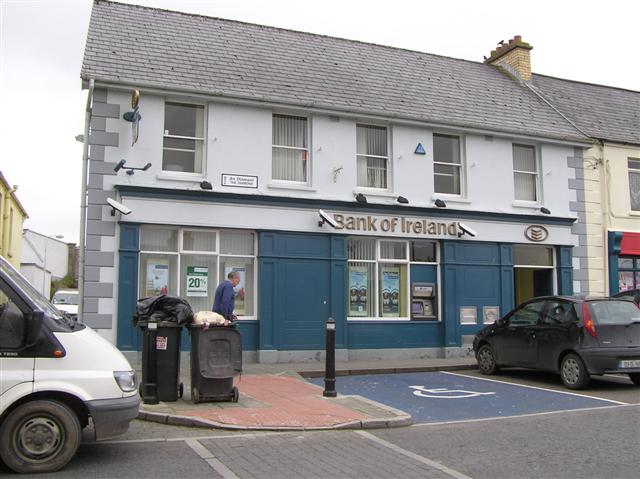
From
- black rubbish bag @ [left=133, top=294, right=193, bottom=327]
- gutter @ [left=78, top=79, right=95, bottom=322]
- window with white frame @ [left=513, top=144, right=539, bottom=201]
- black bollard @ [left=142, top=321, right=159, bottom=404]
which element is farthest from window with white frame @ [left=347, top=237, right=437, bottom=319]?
black bollard @ [left=142, top=321, right=159, bottom=404]

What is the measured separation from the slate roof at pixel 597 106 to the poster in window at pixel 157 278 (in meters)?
12.5

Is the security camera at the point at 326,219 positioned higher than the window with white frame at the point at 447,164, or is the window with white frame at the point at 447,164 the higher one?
the window with white frame at the point at 447,164

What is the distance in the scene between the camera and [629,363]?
10555mm

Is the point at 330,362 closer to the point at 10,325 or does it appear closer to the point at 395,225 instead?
the point at 10,325

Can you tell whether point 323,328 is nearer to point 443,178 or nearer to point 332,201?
point 332,201

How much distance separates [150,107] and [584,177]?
11967mm

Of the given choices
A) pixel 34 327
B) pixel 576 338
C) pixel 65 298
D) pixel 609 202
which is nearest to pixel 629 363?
pixel 576 338

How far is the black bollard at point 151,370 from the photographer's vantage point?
28.4 ft

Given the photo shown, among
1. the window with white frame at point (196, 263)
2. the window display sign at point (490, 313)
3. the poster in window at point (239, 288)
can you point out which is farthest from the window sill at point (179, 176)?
the window display sign at point (490, 313)

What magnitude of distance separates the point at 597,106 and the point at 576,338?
1169cm

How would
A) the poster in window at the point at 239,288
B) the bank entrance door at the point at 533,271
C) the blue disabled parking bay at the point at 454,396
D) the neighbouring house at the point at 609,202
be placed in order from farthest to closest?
the neighbouring house at the point at 609,202 → the bank entrance door at the point at 533,271 → the poster in window at the point at 239,288 → the blue disabled parking bay at the point at 454,396

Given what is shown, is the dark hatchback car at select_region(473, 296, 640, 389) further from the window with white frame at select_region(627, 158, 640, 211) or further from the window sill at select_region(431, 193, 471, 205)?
the window with white frame at select_region(627, 158, 640, 211)

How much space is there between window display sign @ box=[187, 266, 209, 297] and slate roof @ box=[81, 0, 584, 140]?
3.87m

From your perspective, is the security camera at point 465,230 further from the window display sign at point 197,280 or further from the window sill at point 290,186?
the window display sign at point 197,280
